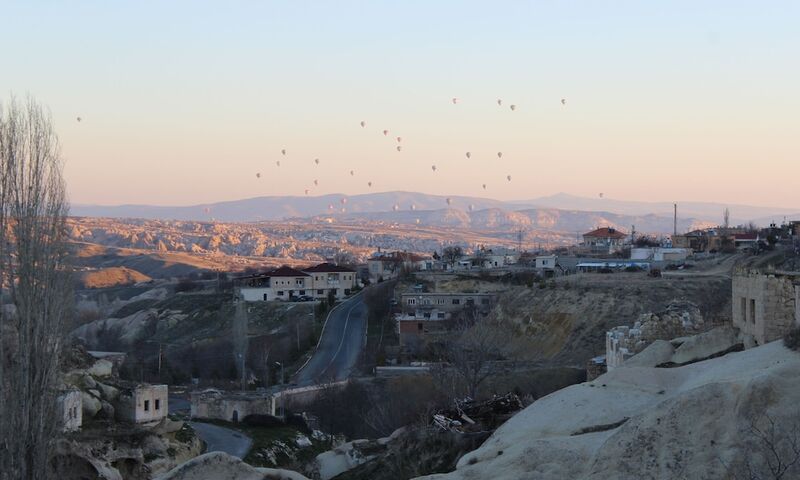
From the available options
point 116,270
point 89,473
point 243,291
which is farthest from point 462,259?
point 89,473

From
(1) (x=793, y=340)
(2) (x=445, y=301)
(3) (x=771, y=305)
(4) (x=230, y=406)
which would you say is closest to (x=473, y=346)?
(4) (x=230, y=406)

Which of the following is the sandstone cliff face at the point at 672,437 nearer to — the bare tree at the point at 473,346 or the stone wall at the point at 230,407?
the bare tree at the point at 473,346

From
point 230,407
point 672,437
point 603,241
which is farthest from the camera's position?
point 603,241

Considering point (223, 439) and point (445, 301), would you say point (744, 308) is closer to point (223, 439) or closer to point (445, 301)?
point (223, 439)

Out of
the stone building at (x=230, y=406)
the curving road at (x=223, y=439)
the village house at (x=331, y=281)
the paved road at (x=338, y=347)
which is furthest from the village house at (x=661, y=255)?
the curving road at (x=223, y=439)

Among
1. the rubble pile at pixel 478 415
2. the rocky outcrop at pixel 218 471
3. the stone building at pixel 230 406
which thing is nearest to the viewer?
the rocky outcrop at pixel 218 471

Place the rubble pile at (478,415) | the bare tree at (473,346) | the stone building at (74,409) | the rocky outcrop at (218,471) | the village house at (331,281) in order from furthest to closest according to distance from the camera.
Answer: the village house at (331,281) → the bare tree at (473,346) → the stone building at (74,409) → the rubble pile at (478,415) → the rocky outcrop at (218,471)
